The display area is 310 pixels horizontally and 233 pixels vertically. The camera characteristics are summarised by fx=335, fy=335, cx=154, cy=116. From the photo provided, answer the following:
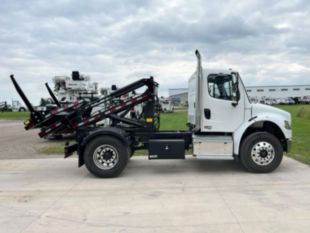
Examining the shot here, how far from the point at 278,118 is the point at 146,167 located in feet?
12.2

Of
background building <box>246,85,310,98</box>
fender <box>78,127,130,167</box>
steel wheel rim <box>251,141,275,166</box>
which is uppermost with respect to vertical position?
background building <box>246,85,310,98</box>

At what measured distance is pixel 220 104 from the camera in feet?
27.2

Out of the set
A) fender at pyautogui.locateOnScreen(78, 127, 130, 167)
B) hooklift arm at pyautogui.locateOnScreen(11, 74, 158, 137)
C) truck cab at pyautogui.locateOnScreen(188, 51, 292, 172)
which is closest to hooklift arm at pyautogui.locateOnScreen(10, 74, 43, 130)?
hooklift arm at pyautogui.locateOnScreen(11, 74, 158, 137)

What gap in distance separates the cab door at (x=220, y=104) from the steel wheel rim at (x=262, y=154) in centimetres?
71

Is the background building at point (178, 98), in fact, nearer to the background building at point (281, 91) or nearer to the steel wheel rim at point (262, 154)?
the background building at point (281, 91)

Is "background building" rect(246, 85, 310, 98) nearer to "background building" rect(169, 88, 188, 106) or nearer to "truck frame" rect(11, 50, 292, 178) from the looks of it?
"background building" rect(169, 88, 188, 106)

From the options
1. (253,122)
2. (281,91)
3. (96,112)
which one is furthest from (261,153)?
(281,91)

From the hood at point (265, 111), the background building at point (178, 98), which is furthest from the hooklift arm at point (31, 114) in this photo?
the background building at point (178, 98)

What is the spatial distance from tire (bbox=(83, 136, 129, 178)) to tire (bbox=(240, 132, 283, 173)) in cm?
Result: 292

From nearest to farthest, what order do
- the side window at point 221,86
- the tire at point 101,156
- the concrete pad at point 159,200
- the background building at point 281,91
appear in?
the concrete pad at point 159,200, the tire at point 101,156, the side window at point 221,86, the background building at point 281,91

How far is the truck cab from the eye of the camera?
26.8ft

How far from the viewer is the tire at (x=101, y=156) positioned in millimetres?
7996

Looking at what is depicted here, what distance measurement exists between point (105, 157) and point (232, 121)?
128 inches

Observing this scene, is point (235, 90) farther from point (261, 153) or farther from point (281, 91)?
point (281, 91)
